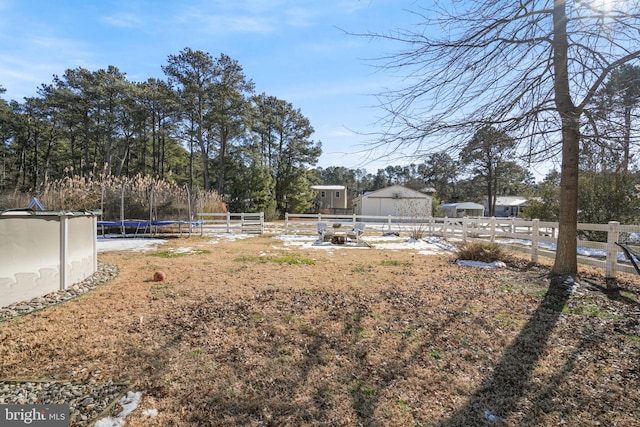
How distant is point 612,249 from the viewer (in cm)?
595

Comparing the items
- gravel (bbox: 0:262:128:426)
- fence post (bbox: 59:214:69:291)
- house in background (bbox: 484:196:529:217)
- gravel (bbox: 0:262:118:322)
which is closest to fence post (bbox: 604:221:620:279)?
gravel (bbox: 0:262:128:426)

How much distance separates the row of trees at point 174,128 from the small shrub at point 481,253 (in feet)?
78.7

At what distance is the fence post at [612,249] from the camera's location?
19.5 ft

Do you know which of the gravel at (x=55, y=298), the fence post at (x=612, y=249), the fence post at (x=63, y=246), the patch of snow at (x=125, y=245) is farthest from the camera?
the patch of snow at (x=125, y=245)

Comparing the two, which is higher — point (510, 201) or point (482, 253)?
point (510, 201)

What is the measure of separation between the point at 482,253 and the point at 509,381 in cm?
617

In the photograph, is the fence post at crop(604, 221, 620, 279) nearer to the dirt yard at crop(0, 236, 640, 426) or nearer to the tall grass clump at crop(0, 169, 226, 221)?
the dirt yard at crop(0, 236, 640, 426)

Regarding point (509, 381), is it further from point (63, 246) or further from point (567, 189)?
→ point (63, 246)

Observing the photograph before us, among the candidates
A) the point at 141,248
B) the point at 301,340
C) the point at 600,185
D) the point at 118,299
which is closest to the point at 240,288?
the point at 118,299

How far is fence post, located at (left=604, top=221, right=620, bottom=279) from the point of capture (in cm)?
595

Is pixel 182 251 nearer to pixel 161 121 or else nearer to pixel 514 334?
pixel 514 334

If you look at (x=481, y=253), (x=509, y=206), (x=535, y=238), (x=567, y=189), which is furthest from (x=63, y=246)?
(x=509, y=206)

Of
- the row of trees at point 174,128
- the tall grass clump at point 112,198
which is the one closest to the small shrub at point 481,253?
the tall grass clump at point 112,198

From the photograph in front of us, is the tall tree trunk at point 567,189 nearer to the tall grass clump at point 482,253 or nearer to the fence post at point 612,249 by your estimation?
the fence post at point 612,249
